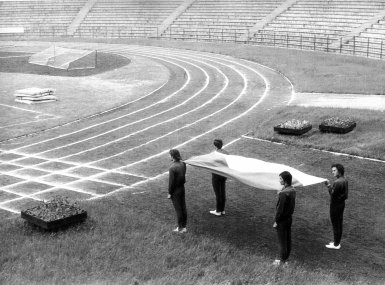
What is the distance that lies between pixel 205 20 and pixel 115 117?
3960 centimetres

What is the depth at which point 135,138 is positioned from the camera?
75.7ft

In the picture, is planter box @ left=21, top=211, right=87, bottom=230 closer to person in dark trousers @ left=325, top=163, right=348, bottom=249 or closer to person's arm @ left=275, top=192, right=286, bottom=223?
person's arm @ left=275, top=192, right=286, bottom=223

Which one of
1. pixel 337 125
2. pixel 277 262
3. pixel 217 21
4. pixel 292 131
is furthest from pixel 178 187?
pixel 217 21

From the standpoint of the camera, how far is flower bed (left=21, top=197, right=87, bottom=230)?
13.0 meters

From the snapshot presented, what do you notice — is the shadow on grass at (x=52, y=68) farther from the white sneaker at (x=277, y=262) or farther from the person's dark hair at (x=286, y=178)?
the white sneaker at (x=277, y=262)

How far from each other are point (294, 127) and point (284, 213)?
10.8 meters

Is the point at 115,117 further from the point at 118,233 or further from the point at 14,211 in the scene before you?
the point at 118,233

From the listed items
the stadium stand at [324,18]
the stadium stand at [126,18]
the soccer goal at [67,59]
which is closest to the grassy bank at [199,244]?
the soccer goal at [67,59]

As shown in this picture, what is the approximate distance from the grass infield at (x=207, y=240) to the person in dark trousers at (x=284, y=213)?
0.31m

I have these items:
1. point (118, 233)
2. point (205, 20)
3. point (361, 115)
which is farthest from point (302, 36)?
point (118, 233)

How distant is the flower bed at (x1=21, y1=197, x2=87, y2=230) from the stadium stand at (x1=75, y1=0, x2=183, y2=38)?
177 ft

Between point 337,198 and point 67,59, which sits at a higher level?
point 67,59

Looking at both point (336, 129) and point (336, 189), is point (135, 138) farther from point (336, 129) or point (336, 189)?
point (336, 189)

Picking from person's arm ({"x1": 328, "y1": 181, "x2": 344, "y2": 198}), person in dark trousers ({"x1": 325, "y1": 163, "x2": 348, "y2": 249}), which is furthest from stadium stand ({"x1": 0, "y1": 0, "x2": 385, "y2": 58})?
person's arm ({"x1": 328, "y1": 181, "x2": 344, "y2": 198})
